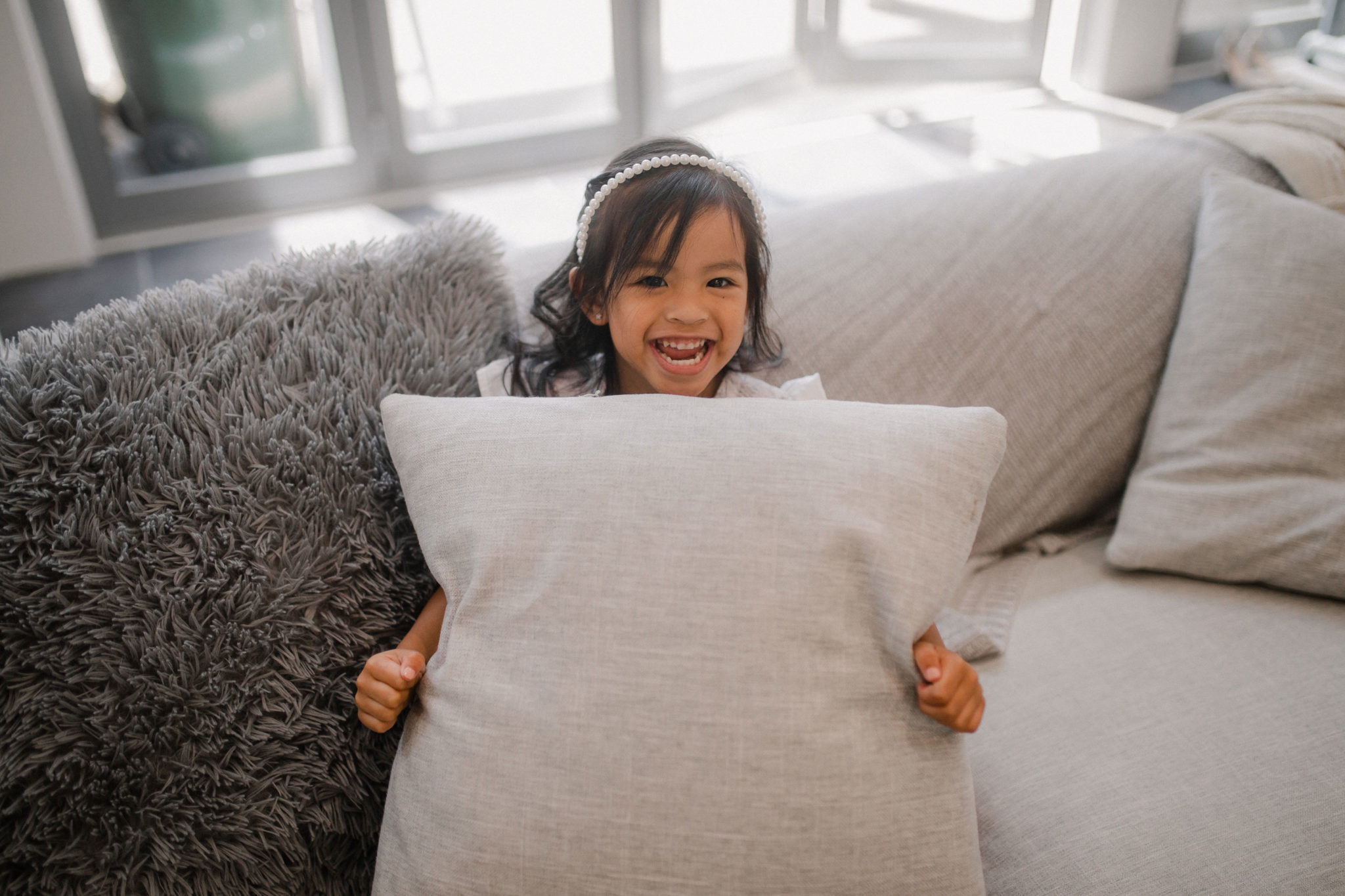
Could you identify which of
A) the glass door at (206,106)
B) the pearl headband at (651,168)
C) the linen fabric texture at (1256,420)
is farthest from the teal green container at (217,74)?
the linen fabric texture at (1256,420)

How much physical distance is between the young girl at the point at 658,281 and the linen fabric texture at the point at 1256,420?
48cm

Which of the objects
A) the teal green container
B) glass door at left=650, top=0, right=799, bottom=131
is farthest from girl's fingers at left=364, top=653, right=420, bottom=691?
glass door at left=650, top=0, right=799, bottom=131

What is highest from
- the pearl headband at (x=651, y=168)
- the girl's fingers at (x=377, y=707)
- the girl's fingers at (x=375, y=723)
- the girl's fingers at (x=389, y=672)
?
the pearl headband at (x=651, y=168)

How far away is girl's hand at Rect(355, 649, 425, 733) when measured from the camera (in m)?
0.79

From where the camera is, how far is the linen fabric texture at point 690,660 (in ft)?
2.24

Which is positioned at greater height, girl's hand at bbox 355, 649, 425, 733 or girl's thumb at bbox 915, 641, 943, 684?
girl's thumb at bbox 915, 641, 943, 684

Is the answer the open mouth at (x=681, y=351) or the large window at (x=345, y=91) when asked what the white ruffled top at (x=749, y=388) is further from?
the large window at (x=345, y=91)

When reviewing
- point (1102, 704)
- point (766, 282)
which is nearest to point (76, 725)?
point (766, 282)

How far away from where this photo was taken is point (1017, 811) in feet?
2.96

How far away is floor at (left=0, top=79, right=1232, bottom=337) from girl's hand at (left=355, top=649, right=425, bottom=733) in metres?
1.97

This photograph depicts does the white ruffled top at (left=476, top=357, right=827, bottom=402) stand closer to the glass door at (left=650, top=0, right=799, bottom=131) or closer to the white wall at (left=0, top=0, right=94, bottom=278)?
the white wall at (left=0, top=0, right=94, bottom=278)

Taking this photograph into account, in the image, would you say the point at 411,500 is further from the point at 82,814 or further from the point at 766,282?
the point at 766,282

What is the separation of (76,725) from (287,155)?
2.85 meters

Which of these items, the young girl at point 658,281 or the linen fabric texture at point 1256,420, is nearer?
the young girl at point 658,281
